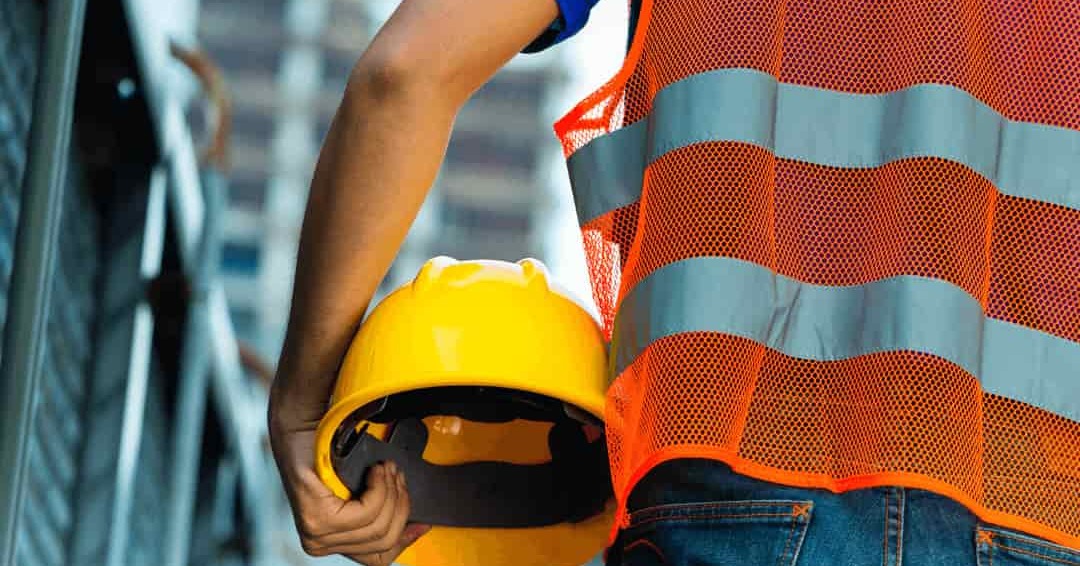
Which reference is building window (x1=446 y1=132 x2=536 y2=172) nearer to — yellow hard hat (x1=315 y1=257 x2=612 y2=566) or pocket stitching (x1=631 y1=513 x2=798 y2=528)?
yellow hard hat (x1=315 y1=257 x2=612 y2=566)

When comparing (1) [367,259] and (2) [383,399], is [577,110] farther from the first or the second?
(2) [383,399]

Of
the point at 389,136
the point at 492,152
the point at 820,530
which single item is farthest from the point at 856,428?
the point at 492,152

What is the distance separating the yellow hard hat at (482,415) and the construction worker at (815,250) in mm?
140

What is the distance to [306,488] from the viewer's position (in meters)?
2.54

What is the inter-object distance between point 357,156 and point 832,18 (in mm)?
648

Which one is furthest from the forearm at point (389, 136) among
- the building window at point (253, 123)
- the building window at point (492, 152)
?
the building window at point (492, 152)

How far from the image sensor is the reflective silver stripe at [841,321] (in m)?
2.07

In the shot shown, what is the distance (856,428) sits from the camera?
2.05 m

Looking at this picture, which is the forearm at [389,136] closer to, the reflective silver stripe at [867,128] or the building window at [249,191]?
the reflective silver stripe at [867,128]

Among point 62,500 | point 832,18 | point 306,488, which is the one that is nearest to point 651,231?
point 832,18

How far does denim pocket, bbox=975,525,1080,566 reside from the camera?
2.00 m

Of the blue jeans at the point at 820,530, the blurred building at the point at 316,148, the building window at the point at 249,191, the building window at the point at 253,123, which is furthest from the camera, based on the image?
the building window at the point at 253,123

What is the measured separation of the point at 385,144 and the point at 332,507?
61 centimetres

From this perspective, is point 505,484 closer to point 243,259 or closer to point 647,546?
point 647,546
